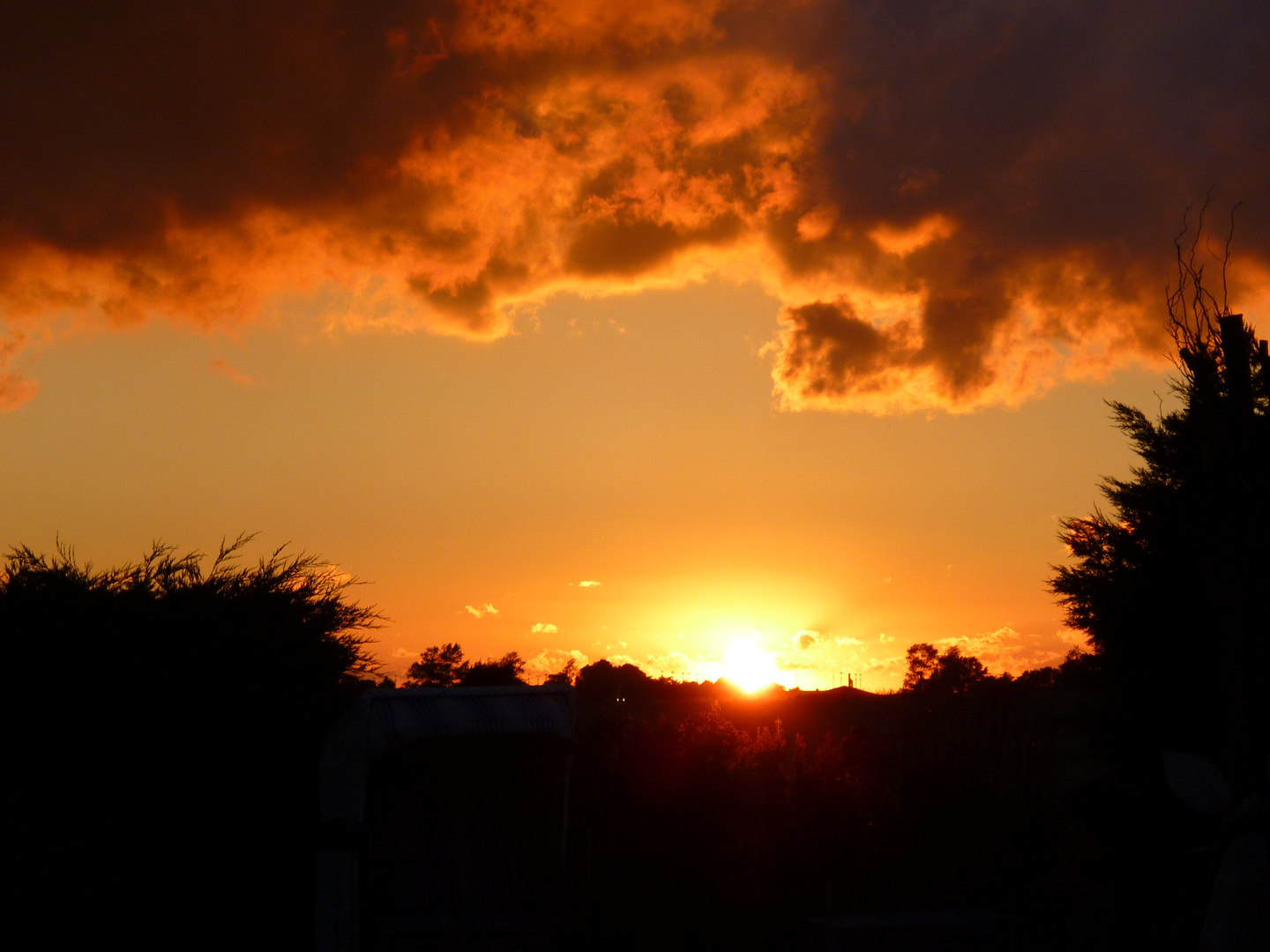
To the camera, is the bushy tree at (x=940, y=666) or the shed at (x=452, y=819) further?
the bushy tree at (x=940, y=666)

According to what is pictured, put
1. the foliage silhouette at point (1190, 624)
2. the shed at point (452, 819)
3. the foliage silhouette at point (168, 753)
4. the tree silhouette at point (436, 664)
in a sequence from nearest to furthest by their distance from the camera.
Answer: the foliage silhouette at point (1190, 624), the shed at point (452, 819), the foliage silhouette at point (168, 753), the tree silhouette at point (436, 664)

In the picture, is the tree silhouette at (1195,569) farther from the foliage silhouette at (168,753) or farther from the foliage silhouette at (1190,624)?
the foliage silhouette at (168,753)

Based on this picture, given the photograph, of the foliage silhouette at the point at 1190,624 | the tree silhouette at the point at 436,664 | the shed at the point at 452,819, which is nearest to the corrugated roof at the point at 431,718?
the shed at the point at 452,819

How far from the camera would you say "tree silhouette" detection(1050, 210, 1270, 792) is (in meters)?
11.2

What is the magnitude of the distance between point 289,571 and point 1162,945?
18559 millimetres

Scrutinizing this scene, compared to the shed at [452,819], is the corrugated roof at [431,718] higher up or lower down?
higher up

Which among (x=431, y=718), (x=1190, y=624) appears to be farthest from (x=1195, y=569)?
(x=431, y=718)

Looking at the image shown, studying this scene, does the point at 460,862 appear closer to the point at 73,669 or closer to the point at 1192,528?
the point at 73,669

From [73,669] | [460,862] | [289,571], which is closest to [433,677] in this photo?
[289,571]

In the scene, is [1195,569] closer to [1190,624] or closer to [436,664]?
[1190,624]

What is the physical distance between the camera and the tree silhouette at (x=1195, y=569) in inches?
439

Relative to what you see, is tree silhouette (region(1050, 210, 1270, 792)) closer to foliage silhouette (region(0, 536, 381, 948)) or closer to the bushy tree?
foliage silhouette (region(0, 536, 381, 948))

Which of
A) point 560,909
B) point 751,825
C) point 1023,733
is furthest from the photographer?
point 1023,733

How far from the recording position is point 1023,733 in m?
18.4
